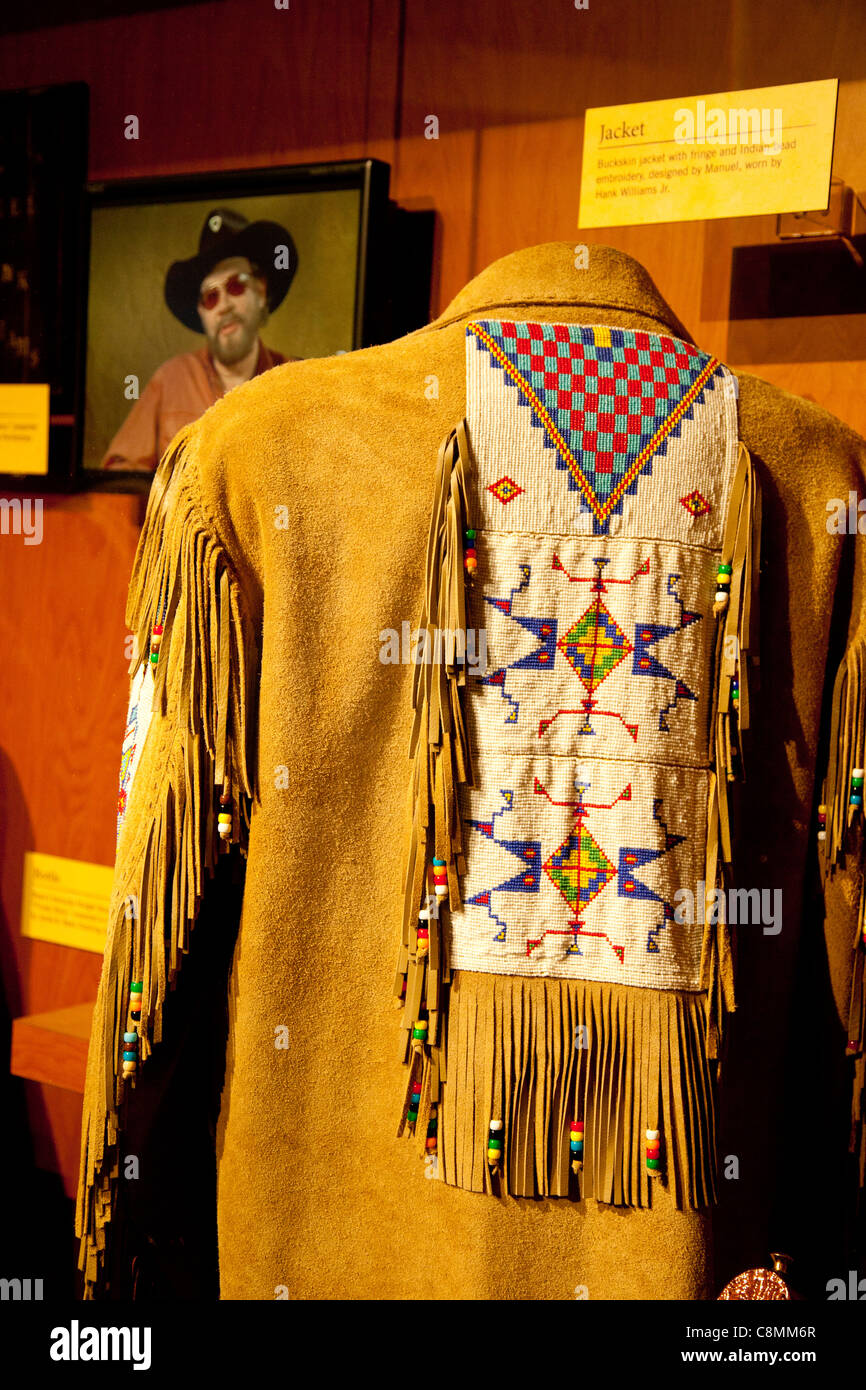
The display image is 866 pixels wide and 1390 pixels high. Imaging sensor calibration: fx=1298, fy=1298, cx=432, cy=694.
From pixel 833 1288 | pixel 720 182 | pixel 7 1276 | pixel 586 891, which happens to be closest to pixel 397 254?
pixel 720 182

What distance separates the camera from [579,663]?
1.00 metres

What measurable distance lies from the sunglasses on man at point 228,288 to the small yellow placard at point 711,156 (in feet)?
1.53

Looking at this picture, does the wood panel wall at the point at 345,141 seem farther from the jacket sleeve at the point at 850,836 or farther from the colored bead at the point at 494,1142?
the colored bead at the point at 494,1142

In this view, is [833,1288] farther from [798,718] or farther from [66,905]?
[66,905]

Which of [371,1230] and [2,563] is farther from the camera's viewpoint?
[2,563]

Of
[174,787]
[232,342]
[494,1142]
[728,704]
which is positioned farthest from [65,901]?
[728,704]

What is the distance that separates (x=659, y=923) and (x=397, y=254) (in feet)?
3.01

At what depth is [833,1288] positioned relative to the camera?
3.74ft

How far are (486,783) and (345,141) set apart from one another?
0.97 meters

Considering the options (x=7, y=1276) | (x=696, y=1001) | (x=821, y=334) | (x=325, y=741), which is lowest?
(x=7, y=1276)

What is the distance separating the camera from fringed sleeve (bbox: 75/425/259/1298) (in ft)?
3.28

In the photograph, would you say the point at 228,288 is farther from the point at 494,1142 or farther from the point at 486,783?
the point at 494,1142

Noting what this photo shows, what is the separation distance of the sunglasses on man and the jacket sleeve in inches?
32.6

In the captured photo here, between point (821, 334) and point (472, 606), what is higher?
point (821, 334)
